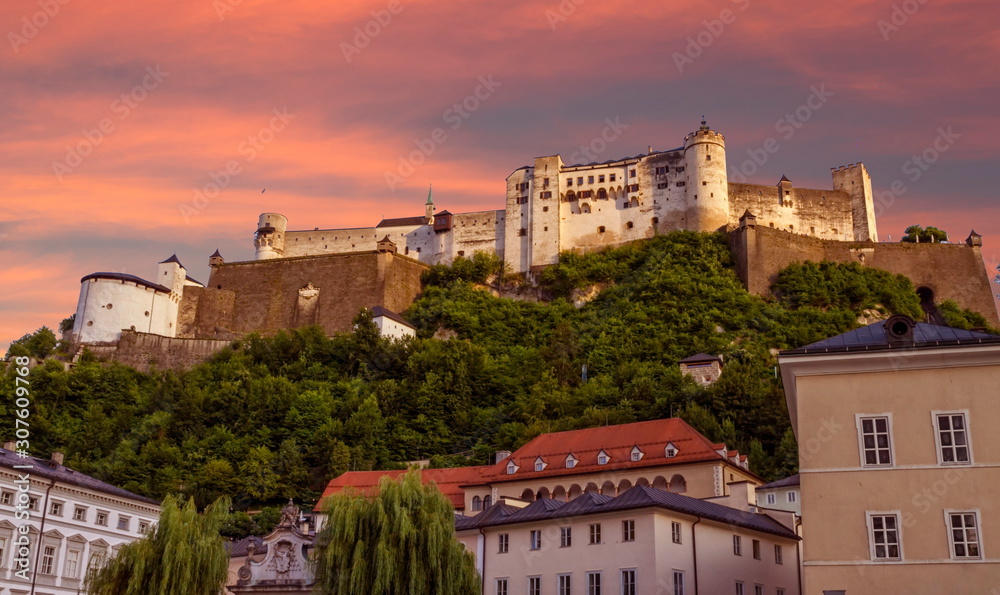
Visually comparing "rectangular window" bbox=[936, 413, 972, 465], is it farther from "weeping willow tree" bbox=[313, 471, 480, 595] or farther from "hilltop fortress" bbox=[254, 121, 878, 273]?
"hilltop fortress" bbox=[254, 121, 878, 273]

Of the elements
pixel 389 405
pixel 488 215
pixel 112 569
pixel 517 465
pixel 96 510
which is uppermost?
pixel 488 215

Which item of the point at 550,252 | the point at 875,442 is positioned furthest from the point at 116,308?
the point at 875,442

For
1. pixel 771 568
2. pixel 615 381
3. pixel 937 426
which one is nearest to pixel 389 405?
pixel 615 381

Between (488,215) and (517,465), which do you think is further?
(488,215)

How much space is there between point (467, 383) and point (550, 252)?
77.5 feet

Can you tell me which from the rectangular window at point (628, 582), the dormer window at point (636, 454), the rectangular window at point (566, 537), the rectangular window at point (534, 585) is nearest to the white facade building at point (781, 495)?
the dormer window at point (636, 454)

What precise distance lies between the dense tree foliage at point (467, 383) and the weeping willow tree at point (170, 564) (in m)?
24.2

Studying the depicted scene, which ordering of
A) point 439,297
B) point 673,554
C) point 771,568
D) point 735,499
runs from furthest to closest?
1. point 439,297
2. point 735,499
3. point 771,568
4. point 673,554

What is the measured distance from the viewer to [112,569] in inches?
1231

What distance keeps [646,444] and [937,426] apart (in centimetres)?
2463

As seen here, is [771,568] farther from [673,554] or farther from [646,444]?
[646,444]

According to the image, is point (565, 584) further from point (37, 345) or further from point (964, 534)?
point (37, 345)

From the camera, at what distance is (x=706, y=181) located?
90.0 m

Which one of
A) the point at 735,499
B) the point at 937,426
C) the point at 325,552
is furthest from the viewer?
the point at 735,499
